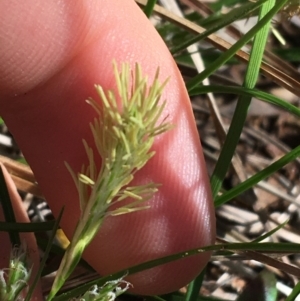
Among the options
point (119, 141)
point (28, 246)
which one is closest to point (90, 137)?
point (28, 246)

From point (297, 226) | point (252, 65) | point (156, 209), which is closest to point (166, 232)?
point (156, 209)

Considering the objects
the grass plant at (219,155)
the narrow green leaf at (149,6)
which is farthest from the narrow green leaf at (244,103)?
the narrow green leaf at (149,6)

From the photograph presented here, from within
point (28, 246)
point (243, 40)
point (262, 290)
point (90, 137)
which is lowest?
point (262, 290)

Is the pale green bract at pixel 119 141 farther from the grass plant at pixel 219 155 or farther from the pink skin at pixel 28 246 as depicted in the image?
the pink skin at pixel 28 246

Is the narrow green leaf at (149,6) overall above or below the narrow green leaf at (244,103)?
above

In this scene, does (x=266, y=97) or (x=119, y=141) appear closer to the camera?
(x=119, y=141)

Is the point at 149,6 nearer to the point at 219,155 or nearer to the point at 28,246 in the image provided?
the point at 219,155

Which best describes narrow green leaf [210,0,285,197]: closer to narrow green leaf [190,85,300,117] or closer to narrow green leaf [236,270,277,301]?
narrow green leaf [190,85,300,117]

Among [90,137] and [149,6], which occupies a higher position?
[149,6]

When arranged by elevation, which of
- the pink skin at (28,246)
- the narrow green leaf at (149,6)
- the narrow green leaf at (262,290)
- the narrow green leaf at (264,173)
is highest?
the narrow green leaf at (149,6)

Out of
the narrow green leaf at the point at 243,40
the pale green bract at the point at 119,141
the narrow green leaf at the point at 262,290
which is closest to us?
the pale green bract at the point at 119,141
